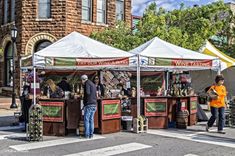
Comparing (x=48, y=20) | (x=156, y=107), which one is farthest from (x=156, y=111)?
(x=48, y=20)

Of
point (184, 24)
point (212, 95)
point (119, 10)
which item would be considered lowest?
point (212, 95)

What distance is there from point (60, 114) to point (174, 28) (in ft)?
37.7

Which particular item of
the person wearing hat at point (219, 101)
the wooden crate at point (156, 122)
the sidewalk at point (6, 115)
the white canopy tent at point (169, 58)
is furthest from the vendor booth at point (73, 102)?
the sidewalk at point (6, 115)

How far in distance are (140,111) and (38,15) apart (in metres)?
13.4

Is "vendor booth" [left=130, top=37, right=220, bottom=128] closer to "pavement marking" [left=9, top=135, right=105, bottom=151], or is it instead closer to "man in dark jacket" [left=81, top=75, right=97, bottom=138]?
"man in dark jacket" [left=81, top=75, right=97, bottom=138]

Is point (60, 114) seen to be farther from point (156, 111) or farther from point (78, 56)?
point (156, 111)

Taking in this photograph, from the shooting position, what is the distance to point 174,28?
67.2 feet

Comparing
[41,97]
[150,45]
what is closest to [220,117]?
[150,45]

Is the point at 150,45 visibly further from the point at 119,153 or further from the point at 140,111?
the point at 119,153

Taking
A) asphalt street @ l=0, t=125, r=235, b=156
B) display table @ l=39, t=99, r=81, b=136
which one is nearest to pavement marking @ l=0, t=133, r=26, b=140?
asphalt street @ l=0, t=125, r=235, b=156

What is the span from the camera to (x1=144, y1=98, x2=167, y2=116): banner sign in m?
12.1

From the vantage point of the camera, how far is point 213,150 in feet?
29.1

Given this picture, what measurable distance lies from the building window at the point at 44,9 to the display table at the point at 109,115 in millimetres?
13452

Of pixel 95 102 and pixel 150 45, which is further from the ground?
pixel 150 45
